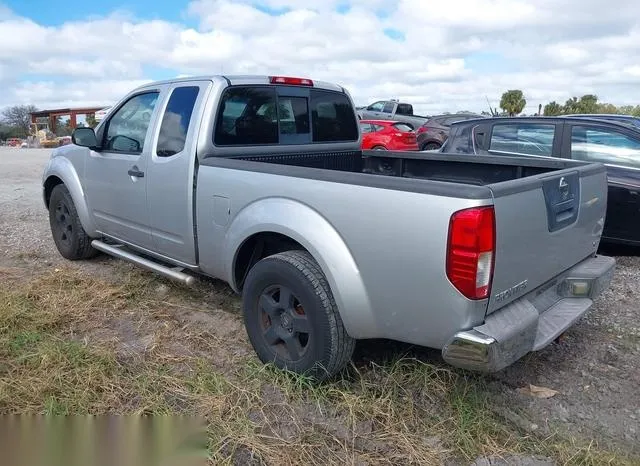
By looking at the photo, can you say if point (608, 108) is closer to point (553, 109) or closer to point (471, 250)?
point (553, 109)

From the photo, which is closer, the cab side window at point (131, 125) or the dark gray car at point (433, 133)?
the cab side window at point (131, 125)

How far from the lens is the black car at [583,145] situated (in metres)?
5.69

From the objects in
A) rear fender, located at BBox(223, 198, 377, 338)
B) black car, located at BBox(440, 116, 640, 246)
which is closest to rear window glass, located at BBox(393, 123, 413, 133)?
black car, located at BBox(440, 116, 640, 246)

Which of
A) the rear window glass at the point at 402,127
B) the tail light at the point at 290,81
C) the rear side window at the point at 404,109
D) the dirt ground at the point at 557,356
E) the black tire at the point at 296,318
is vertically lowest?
the dirt ground at the point at 557,356

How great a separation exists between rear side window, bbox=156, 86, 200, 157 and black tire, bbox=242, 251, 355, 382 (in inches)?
51.1

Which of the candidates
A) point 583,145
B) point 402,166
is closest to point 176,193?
point 402,166

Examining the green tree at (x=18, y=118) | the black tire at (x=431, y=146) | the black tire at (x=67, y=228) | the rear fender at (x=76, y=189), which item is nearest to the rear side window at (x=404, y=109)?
the black tire at (x=431, y=146)

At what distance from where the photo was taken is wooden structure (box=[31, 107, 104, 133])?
4009cm

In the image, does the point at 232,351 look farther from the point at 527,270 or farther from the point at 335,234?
the point at 527,270

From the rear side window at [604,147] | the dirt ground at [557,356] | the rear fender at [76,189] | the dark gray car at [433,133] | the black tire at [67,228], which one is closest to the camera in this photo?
the dirt ground at [557,356]

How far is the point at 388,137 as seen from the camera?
1514 cm

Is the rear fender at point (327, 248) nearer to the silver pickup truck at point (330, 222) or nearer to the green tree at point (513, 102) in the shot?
the silver pickup truck at point (330, 222)

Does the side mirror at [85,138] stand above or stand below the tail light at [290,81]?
below

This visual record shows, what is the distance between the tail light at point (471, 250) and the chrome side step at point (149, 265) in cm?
221
